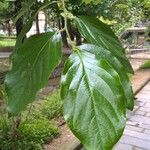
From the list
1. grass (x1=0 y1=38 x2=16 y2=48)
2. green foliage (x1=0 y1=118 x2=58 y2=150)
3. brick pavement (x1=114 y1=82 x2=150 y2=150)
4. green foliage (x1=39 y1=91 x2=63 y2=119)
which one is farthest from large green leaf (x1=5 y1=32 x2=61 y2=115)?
grass (x1=0 y1=38 x2=16 y2=48)

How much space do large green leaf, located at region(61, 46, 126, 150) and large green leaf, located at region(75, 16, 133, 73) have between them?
9 centimetres

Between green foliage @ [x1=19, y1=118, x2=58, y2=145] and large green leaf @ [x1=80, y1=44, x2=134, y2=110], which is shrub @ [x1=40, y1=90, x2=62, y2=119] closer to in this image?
green foliage @ [x1=19, y1=118, x2=58, y2=145]

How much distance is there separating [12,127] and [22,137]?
185 mm

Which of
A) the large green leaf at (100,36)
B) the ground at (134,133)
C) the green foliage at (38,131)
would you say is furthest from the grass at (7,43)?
the large green leaf at (100,36)

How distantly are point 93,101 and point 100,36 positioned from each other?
191 millimetres

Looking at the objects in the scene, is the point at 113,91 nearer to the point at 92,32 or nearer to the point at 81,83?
the point at 81,83

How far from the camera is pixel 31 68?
53 cm

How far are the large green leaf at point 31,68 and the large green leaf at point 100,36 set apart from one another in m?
0.05

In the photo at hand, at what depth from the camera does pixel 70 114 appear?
41cm

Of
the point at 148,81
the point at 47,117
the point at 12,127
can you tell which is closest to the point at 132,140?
the point at 47,117

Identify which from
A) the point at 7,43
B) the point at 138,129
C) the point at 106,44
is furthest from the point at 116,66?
the point at 7,43

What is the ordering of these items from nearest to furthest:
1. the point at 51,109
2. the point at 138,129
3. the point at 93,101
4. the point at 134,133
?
the point at 93,101 < the point at 134,133 < the point at 138,129 < the point at 51,109

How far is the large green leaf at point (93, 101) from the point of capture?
40 cm

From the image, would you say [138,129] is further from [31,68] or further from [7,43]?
[7,43]
